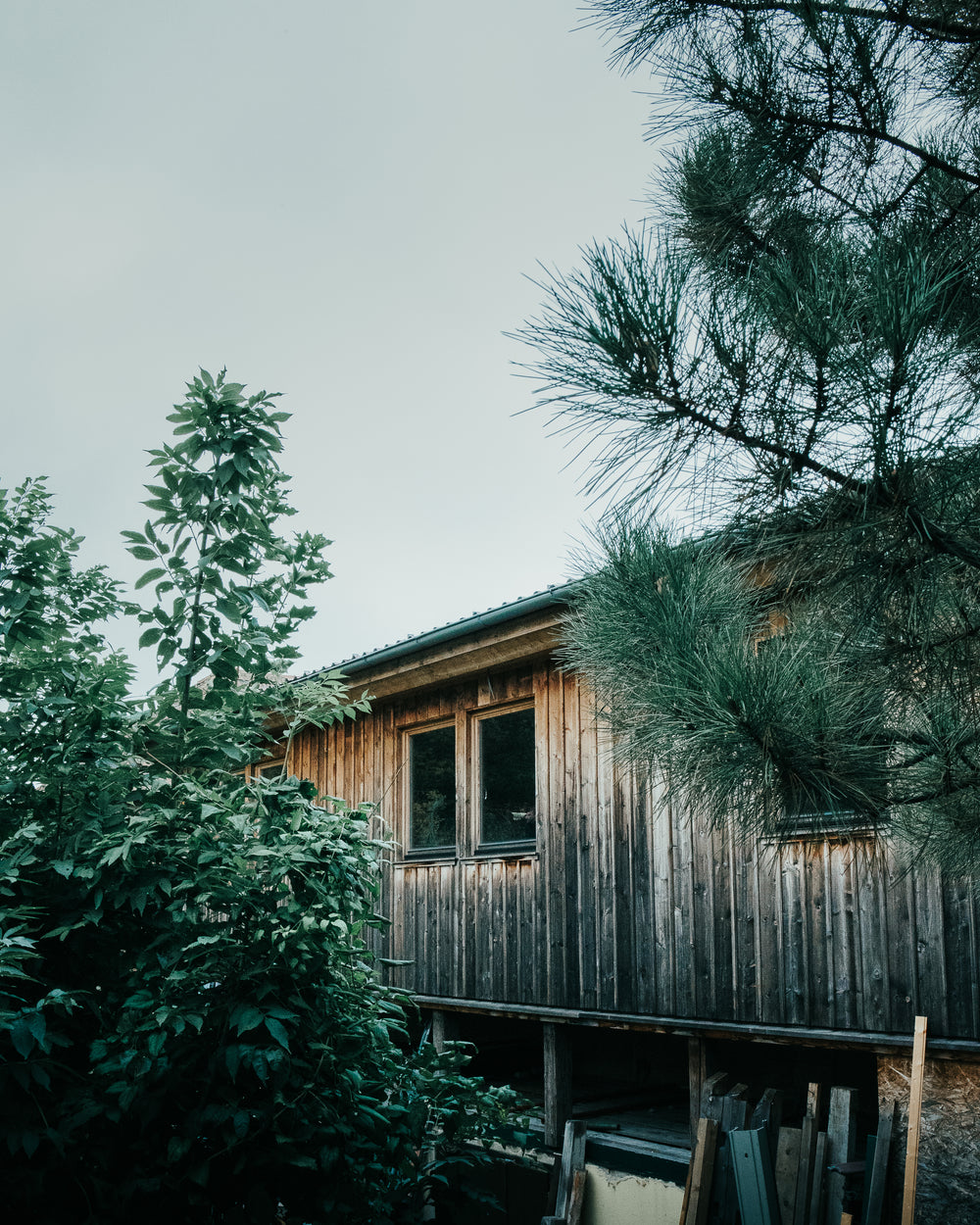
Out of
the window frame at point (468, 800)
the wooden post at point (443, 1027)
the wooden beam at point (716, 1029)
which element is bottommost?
the wooden post at point (443, 1027)

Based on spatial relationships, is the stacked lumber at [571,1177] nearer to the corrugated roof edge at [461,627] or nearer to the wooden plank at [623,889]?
the wooden plank at [623,889]

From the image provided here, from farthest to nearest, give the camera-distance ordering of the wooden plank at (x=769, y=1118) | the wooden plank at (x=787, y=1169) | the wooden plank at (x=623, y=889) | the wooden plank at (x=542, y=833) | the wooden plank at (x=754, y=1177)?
the wooden plank at (x=542, y=833) < the wooden plank at (x=623, y=889) < the wooden plank at (x=769, y=1118) < the wooden plank at (x=787, y=1169) < the wooden plank at (x=754, y=1177)

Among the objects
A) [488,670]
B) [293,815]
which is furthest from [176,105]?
[293,815]

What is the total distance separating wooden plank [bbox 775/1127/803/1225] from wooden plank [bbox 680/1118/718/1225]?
0.35 m

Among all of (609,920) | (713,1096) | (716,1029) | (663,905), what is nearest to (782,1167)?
(713,1096)

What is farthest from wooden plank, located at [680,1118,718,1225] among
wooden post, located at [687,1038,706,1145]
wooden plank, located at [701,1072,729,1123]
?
wooden post, located at [687,1038,706,1145]

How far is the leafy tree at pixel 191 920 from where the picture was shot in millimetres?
2855

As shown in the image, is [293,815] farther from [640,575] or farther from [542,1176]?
[542,1176]

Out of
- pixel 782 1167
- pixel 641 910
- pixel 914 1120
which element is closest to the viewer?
pixel 914 1120

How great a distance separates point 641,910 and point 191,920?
4.60 m

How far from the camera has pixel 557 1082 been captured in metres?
7.57

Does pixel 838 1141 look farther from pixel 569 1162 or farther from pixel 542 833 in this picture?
pixel 542 833

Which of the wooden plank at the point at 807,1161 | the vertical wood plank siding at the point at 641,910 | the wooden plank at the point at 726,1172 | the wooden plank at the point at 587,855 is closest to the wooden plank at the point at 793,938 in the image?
the vertical wood plank siding at the point at 641,910

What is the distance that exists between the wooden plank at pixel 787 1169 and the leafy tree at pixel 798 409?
258 centimetres
